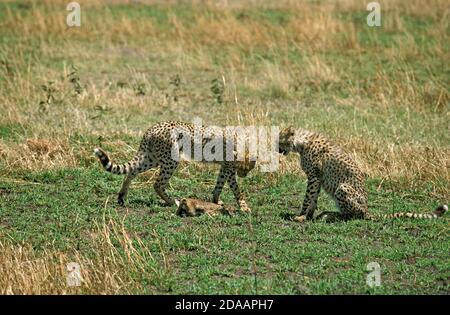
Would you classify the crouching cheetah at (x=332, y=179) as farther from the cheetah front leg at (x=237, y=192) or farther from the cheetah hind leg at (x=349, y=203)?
the cheetah front leg at (x=237, y=192)

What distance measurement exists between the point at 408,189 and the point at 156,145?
254cm

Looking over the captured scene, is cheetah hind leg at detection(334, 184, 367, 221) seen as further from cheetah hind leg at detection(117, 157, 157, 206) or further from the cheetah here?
cheetah hind leg at detection(117, 157, 157, 206)

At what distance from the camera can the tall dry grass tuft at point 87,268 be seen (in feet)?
→ 20.3

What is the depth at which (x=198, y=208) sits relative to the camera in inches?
311

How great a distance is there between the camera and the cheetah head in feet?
27.2

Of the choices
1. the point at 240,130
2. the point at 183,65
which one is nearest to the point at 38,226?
the point at 240,130

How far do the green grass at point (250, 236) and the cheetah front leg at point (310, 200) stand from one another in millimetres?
207

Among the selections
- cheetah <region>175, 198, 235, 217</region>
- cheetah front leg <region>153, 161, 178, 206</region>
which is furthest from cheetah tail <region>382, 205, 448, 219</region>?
cheetah front leg <region>153, 161, 178, 206</region>

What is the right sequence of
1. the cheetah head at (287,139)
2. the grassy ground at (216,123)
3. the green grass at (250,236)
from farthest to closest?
the cheetah head at (287,139) < the grassy ground at (216,123) < the green grass at (250,236)

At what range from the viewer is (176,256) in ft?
22.6

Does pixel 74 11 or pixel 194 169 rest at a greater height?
pixel 74 11

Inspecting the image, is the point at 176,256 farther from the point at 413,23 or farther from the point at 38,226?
the point at 413,23

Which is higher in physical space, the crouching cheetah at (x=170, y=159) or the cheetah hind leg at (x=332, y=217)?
the crouching cheetah at (x=170, y=159)

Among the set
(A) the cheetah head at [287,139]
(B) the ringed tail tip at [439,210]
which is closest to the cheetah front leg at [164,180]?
(A) the cheetah head at [287,139]
